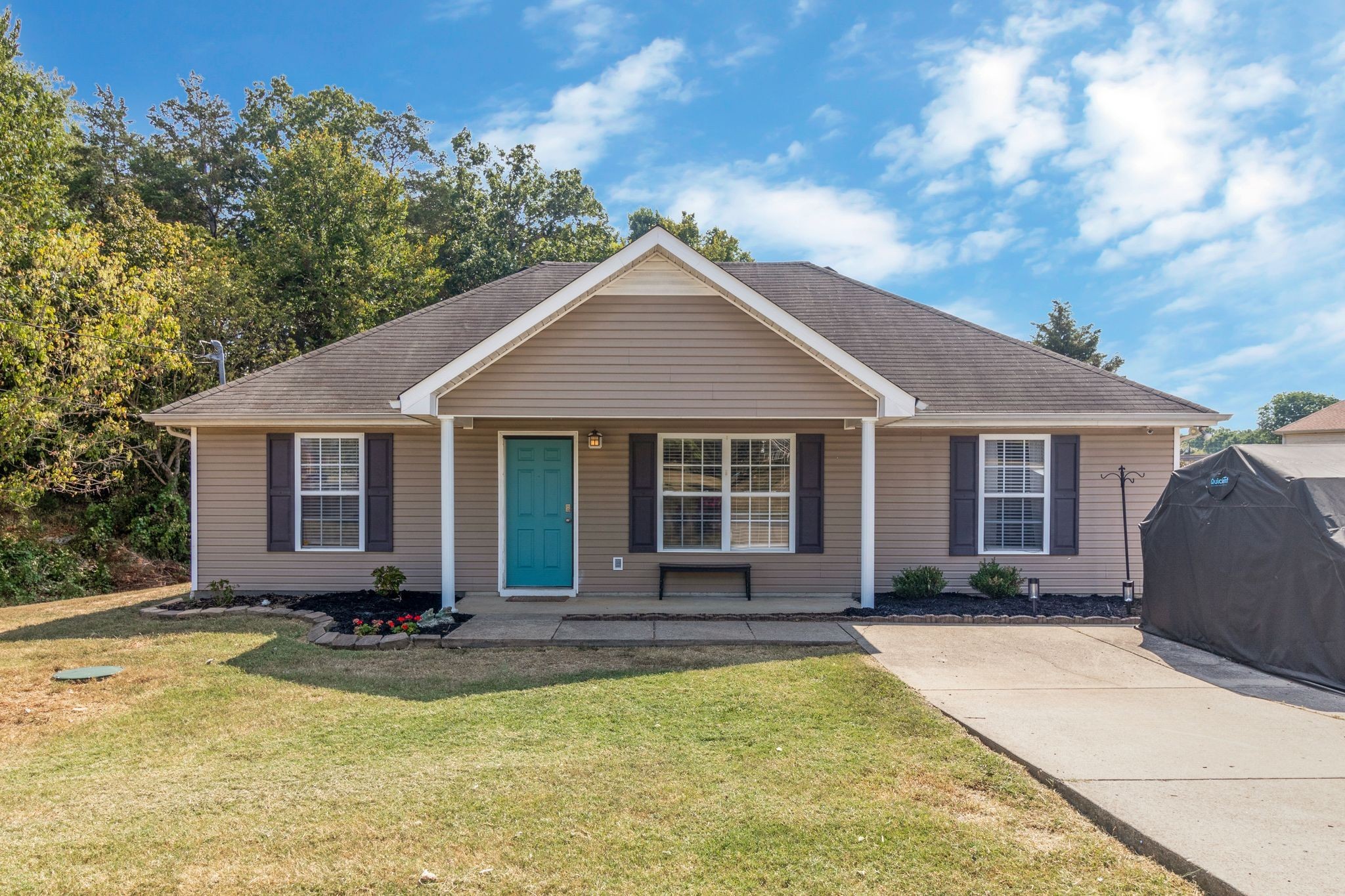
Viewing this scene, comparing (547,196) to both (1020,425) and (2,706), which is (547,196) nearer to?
(1020,425)

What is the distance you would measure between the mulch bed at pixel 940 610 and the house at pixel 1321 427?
26353mm

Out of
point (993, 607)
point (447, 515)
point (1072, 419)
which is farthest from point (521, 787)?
point (1072, 419)

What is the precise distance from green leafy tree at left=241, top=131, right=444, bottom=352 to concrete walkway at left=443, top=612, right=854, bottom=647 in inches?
551

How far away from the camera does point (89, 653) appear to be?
6.75 meters

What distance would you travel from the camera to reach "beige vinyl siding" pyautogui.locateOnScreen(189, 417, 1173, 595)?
928 cm

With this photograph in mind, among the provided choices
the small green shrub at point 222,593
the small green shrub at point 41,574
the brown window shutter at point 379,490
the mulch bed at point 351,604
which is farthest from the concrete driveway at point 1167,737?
the small green shrub at point 41,574

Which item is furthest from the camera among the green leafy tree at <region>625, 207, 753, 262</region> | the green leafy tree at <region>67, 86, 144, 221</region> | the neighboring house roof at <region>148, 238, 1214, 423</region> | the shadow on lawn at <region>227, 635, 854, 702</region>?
the green leafy tree at <region>625, 207, 753, 262</region>

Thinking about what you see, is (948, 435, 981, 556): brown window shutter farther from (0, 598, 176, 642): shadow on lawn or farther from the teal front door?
(0, 598, 176, 642): shadow on lawn

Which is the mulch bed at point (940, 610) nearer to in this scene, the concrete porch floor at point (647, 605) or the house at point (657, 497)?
the concrete porch floor at point (647, 605)

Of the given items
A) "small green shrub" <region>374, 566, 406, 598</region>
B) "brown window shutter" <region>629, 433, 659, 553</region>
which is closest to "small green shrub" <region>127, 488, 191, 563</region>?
"small green shrub" <region>374, 566, 406, 598</region>

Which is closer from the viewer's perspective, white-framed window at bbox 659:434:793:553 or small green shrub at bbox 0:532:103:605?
white-framed window at bbox 659:434:793:553

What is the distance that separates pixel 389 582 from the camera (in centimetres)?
856

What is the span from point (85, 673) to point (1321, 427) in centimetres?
3834

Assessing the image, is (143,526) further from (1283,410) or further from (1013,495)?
(1283,410)
